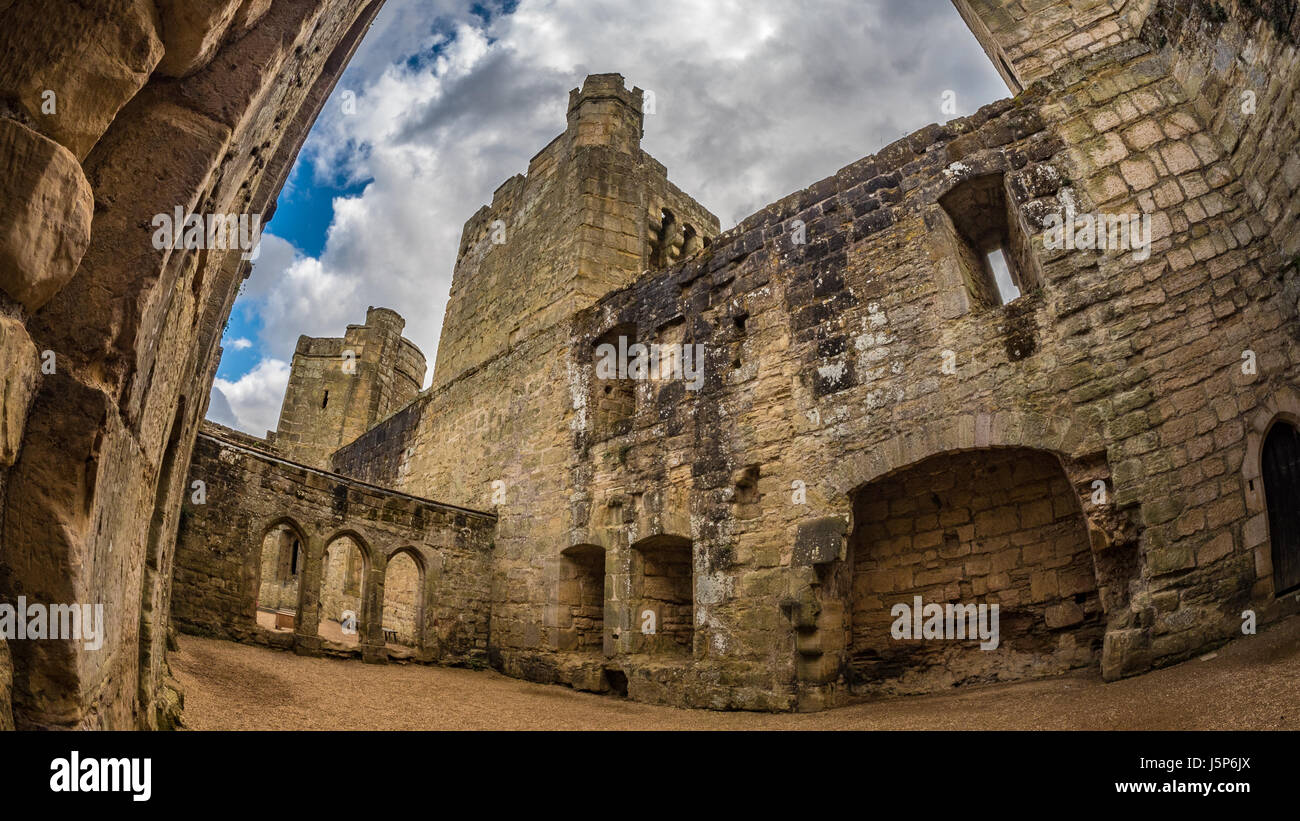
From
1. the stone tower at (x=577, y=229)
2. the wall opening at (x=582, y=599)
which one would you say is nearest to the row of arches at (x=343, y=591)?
the wall opening at (x=582, y=599)

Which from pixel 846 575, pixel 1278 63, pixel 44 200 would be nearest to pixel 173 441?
pixel 44 200

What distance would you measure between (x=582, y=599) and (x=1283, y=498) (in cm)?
738

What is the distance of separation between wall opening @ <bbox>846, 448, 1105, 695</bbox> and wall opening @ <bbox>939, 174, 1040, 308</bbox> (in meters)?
1.80

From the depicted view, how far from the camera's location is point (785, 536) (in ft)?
24.3

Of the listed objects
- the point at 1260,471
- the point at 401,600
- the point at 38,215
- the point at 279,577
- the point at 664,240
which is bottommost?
the point at 401,600

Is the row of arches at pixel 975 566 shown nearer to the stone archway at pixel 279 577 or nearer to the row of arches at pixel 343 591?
the row of arches at pixel 343 591

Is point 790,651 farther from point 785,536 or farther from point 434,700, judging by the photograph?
point 434,700

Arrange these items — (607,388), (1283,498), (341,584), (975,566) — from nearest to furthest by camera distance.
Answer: (1283,498) < (975,566) < (607,388) < (341,584)

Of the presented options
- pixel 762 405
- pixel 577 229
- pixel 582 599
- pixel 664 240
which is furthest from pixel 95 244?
pixel 664 240

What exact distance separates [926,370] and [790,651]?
2.98 m

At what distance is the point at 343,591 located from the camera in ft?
47.8

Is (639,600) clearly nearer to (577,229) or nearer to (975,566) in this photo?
(975,566)

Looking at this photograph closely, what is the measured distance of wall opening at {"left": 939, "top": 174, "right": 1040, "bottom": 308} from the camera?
707 centimetres

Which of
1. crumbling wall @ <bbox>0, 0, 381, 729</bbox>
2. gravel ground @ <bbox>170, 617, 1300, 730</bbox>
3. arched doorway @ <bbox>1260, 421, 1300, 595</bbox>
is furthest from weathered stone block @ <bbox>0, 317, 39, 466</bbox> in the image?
arched doorway @ <bbox>1260, 421, 1300, 595</bbox>
